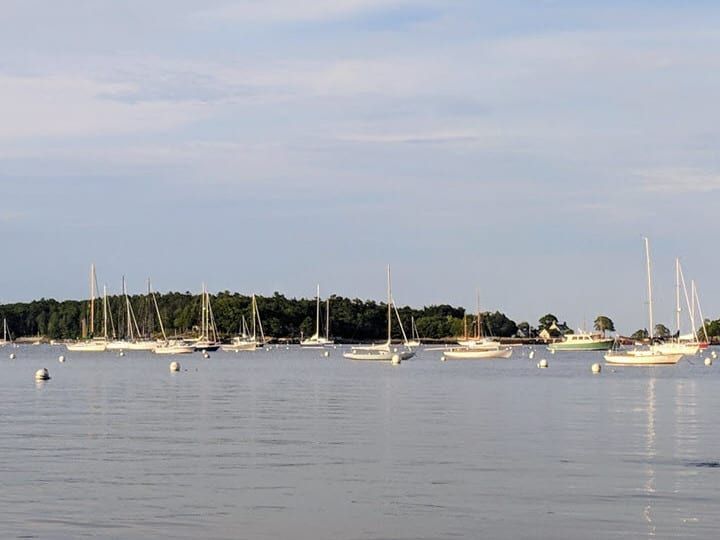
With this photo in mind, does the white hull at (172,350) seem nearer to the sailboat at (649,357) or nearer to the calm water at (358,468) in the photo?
the sailboat at (649,357)

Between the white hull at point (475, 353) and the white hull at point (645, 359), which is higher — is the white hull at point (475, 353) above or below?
above

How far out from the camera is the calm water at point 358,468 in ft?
A: 85.7

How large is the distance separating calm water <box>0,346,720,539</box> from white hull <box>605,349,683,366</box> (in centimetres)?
4991

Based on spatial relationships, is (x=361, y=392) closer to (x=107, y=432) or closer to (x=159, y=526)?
(x=107, y=432)

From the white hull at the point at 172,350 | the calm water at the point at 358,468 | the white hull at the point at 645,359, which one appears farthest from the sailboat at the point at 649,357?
the white hull at the point at 172,350

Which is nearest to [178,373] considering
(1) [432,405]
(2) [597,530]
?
(1) [432,405]

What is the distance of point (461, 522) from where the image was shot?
2633 centimetres

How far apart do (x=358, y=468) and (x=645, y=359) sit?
86556 millimetres

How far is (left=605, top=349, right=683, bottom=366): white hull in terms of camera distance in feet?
387

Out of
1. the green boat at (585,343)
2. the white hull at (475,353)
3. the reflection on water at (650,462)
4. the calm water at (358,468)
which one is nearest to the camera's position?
the calm water at (358,468)

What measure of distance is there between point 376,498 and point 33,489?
765cm

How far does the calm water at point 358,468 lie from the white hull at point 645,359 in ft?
164

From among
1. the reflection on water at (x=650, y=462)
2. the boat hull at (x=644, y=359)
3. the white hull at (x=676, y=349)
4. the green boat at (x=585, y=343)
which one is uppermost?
the green boat at (x=585, y=343)

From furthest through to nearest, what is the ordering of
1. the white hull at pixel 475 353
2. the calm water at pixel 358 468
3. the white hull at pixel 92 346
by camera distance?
1. the white hull at pixel 92 346
2. the white hull at pixel 475 353
3. the calm water at pixel 358 468
